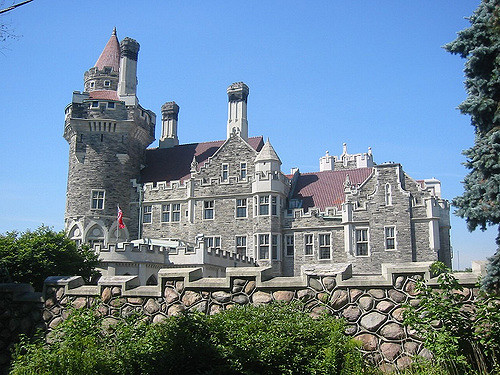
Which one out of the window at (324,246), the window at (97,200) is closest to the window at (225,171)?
the window at (324,246)

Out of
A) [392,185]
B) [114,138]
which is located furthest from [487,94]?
[114,138]

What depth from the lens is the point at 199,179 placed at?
37.2 metres

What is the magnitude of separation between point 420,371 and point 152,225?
31604mm

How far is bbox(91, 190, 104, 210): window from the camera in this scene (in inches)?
1468

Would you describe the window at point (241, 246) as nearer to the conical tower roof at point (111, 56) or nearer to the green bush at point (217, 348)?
the conical tower roof at point (111, 56)

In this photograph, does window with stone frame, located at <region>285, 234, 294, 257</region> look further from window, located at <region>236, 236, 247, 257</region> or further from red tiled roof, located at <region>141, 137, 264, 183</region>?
red tiled roof, located at <region>141, 137, 264, 183</region>

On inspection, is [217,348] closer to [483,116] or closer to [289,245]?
[483,116]

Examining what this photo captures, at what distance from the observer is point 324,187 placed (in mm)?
37781

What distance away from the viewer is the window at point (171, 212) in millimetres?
37544

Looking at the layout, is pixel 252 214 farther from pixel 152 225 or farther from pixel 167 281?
pixel 167 281

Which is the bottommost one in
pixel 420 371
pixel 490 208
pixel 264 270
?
pixel 420 371

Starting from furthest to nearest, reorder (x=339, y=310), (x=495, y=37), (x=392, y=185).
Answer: (x=392, y=185) < (x=339, y=310) < (x=495, y=37)

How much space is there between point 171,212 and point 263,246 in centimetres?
719

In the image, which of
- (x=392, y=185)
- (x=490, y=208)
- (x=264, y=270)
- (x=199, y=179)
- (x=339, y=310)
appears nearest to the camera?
(x=490, y=208)
